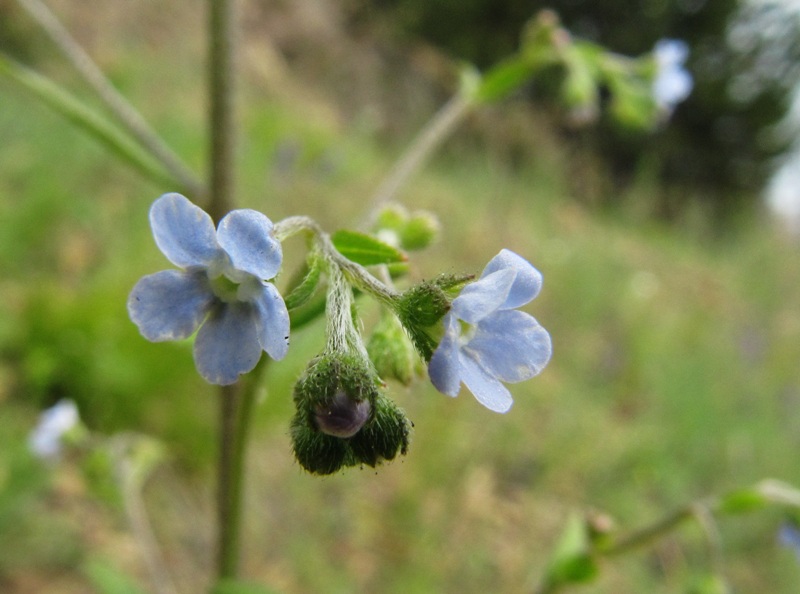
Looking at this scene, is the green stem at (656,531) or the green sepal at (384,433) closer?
the green sepal at (384,433)

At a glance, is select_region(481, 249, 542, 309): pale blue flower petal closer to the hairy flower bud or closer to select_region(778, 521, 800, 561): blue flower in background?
the hairy flower bud

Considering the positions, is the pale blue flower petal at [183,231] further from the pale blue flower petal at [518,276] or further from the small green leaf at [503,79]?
the small green leaf at [503,79]

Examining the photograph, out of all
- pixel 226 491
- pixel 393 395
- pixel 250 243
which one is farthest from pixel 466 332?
pixel 393 395

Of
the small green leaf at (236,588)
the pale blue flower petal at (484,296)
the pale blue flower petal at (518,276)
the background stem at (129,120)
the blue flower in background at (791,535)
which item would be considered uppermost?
the background stem at (129,120)

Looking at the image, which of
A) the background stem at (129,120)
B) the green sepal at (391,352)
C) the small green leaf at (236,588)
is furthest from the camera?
the background stem at (129,120)

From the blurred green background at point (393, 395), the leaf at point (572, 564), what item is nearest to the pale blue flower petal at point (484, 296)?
the blurred green background at point (393, 395)

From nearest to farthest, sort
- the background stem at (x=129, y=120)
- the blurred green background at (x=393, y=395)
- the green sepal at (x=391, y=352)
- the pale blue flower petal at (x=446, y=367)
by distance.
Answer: the pale blue flower petal at (x=446, y=367), the green sepal at (x=391, y=352), the background stem at (x=129, y=120), the blurred green background at (x=393, y=395)

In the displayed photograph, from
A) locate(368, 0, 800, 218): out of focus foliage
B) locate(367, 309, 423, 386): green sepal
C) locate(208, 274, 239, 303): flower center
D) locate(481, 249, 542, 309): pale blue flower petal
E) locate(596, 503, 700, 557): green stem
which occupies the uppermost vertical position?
locate(368, 0, 800, 218): out of focus foliage

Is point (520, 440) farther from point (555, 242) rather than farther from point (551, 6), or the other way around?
point (551, 6)

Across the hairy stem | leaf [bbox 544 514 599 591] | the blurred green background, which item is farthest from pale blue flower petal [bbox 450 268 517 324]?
leaf [bbox 544 514 599 591]
